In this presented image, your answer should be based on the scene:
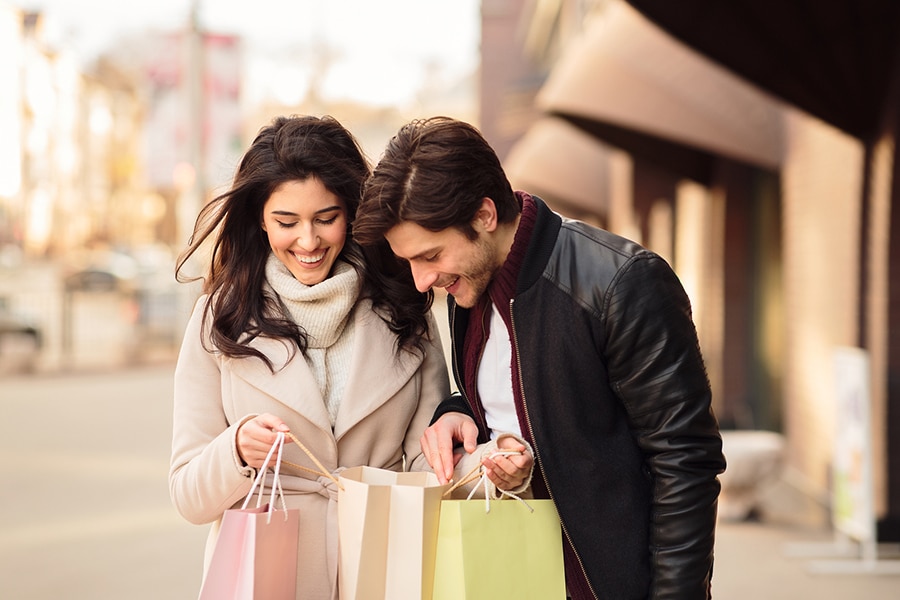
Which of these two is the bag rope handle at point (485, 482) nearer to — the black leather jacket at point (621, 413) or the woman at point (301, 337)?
the black leather jacket at point (621, 413)

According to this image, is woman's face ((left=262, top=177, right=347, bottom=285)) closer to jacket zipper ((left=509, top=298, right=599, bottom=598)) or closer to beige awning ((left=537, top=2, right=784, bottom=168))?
jacket zipper ((left=509, top=298, right=599, bottom=598))

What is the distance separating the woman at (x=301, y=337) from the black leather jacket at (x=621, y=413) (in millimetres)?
526

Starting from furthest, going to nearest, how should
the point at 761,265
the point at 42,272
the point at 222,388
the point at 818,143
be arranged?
1. the point at 42,272
2. the point at 761,265
3. the point at 818,143
4. the point at 222,388

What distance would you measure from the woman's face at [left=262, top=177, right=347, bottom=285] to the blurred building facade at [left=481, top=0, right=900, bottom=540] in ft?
17.8

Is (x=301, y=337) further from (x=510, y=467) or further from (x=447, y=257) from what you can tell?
(x=510, y=467)

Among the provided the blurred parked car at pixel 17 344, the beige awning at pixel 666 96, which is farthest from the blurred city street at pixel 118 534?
the blurred parked car at pixel 17 344

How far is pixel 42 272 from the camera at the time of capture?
2117 inches

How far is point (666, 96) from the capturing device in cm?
1113

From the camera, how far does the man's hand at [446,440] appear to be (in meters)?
2.72

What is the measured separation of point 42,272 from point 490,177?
2148 inches

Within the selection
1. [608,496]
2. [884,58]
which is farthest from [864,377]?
[608,496]

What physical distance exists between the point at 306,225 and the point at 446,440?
2.09 feet

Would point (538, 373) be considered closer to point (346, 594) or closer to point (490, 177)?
point (490, 177)

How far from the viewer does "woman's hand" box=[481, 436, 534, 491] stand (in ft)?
8.39
